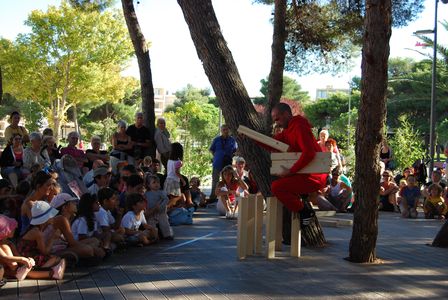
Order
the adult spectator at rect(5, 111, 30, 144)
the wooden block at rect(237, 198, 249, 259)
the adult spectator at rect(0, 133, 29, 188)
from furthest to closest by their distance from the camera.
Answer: the adult spectator at rect(5, 111, 30, 144) < the adult spectator at rect(0, 133, 29, 188) < the wooden block at rect(237, 198, 249, 259)

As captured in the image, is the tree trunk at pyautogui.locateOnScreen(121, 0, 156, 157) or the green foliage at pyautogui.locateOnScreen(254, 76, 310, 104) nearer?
the tree trunk at pyautogui.locateOnScreen(121, 0, 156, 157)

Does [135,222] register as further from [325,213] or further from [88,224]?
[325,213]

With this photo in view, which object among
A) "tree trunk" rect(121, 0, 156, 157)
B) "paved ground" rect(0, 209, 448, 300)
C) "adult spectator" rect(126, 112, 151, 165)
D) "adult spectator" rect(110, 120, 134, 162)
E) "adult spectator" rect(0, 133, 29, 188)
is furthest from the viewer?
"tree trunk" rect(121, 0, 156, 157)

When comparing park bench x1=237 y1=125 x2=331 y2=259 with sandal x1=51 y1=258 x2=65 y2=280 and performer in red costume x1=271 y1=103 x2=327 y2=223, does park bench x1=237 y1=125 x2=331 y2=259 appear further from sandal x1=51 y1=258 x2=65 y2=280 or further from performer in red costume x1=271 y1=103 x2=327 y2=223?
sandal x1=51 y1=258 x2=65 y2=280

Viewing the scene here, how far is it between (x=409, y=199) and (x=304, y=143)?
7.67 metres

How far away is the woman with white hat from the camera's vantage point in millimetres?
6043

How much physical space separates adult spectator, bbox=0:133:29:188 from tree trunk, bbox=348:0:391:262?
557 cm

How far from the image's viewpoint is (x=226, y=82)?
26.5ft

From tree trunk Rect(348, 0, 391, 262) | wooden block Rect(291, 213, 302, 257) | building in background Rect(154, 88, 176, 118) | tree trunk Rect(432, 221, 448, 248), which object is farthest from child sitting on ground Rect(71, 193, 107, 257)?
building in background Rect(154, 88, 176, 118)

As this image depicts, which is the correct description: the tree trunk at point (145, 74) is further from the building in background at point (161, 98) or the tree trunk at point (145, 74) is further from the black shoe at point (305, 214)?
the building in background at point (161, 98)

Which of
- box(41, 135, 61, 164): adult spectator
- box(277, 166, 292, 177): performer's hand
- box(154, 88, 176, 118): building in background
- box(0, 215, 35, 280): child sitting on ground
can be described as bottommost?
box(0, 215, 35, 280): child sitting on ground

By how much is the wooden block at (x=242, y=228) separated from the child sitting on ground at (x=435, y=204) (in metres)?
7.24

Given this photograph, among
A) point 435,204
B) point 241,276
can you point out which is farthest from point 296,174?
point 435,204

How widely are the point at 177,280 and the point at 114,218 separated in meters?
2.45
